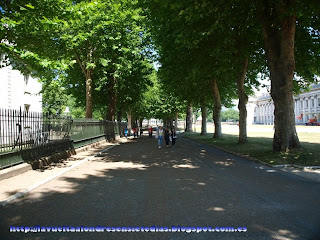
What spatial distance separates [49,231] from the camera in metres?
4.24

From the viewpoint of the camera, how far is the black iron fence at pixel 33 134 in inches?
354

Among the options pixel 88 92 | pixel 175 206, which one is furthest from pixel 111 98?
pixel 175 206

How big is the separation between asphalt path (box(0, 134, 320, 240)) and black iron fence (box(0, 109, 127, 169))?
7.02ft

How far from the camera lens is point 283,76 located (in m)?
12.7

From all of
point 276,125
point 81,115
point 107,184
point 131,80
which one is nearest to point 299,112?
point 81,115

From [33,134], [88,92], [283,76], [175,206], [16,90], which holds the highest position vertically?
[16,90]

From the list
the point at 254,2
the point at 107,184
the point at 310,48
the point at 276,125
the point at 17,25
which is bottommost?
the point at 107,184

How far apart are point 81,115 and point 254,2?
74.1m

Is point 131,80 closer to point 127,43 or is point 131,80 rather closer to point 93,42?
point 127,43

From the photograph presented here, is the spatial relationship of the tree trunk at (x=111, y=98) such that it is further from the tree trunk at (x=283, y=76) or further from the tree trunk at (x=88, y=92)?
the tree trunk at (x=283, y=76)

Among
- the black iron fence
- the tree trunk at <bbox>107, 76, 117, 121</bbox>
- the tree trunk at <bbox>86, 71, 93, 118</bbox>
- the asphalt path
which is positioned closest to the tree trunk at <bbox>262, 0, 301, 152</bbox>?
the asphalt path

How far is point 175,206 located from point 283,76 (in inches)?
391

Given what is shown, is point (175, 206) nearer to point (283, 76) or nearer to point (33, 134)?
point (33, 134)

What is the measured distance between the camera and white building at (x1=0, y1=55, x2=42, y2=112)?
2191 cm
